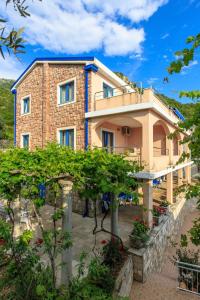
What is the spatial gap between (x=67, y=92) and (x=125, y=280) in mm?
11732

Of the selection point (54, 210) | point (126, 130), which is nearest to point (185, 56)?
point (54, 210)

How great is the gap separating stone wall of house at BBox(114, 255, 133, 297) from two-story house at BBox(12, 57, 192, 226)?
350 cm

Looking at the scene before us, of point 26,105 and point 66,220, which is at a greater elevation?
point 26,105

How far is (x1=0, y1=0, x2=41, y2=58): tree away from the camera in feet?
6.91

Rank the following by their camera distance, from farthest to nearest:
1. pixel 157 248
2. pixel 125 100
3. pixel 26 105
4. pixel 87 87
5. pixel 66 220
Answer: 1. pixel 26 105
2. pixel 87 87
3. pixel 125 100
4. pixel 157 248
5. pixel 66 220

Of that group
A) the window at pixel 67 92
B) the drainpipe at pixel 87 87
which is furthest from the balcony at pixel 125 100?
the window at pixel 67 92

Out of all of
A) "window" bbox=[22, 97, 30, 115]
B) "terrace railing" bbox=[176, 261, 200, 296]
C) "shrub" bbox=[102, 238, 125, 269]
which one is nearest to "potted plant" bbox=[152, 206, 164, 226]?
"terrace railing" bbox=[176, 261, 200, 296]

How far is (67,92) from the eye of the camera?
14.4m

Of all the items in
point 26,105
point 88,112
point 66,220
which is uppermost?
point 26,105

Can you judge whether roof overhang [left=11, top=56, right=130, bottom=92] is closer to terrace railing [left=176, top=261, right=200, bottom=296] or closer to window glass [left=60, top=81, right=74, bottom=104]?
window glass [left=60, top=81, right=74, bottom=104]

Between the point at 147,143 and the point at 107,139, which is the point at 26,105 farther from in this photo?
the point at 147,143

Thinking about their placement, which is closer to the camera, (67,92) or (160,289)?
(160,289)

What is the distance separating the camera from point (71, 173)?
5.31m

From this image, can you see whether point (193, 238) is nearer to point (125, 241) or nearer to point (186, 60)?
point (186, 60)
